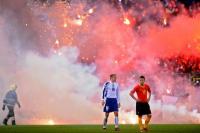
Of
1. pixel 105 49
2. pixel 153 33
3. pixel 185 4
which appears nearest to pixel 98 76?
pixel 105 49

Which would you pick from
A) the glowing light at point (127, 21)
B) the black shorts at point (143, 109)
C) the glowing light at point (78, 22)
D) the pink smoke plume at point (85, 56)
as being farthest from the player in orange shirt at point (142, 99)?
the glowing light at point (78, 22)

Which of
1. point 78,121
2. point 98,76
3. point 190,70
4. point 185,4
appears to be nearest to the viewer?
point 78,121

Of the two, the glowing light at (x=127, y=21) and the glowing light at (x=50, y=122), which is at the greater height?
the glowing light at (x=127, y=21)

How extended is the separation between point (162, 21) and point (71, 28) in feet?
21.7

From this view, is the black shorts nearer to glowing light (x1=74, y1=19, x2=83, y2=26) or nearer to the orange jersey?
the orange jersey

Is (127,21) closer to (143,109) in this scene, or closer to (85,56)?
(85,56)

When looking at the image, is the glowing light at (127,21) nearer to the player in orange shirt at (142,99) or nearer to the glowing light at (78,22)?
the glowing light at (78,22)

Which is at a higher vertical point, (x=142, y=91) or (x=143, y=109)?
(x=142, y=91)

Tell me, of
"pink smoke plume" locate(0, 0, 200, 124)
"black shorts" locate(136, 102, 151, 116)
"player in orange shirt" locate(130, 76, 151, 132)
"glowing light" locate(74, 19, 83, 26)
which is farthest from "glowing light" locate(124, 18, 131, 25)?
"black shorts" locate(136, 102, 151, 116)

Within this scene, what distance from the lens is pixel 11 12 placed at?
38.3 metres

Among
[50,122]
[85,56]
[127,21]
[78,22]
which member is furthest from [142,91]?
[85,56]

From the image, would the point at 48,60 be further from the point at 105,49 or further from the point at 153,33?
the point at 153,33

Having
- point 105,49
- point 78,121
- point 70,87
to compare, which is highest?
point 105,49

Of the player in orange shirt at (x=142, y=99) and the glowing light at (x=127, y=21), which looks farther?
the glowing light at (x=127, y=21)
